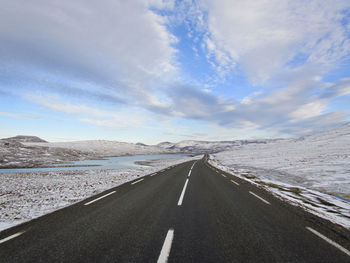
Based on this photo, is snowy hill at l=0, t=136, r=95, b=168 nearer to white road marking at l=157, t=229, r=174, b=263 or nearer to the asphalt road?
the asphalt road

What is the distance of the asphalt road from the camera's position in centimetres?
355

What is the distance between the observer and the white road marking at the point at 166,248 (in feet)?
11.1

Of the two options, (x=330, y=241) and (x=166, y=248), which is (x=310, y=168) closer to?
(x=330, y=241)

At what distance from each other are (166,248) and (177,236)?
0.67m

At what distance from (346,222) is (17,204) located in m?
12.8

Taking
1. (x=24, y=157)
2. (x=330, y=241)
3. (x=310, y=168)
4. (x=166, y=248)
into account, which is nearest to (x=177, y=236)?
(x=166, y=248)

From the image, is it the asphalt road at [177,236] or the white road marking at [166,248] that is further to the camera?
the asphalt road at [177,236]

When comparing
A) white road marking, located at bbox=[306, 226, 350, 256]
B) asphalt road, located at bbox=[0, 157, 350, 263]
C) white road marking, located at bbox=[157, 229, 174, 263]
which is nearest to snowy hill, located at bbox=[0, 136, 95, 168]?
asphalt road, located at bbox=[0, 157, 350, 263]

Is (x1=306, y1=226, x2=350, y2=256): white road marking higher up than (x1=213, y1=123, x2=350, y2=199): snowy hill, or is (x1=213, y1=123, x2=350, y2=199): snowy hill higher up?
(x1=213, y1=123, x2=350, y2=199): snowy hill

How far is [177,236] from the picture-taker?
14.5 ft

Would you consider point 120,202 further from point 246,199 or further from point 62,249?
point 246,199

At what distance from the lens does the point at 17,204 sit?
7.82m

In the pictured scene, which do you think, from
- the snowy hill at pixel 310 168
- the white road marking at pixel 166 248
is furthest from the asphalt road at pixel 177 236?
the snowy hill at pixel 310 168

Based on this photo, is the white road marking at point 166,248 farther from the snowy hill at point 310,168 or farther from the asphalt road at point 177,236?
the snowy hill at point 310,168
